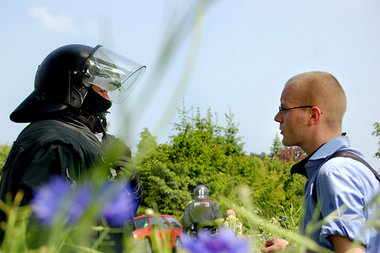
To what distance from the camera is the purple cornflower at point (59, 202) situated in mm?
472

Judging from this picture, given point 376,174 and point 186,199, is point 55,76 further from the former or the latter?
point 186,199

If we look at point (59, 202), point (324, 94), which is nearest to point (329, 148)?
point (324, 94)

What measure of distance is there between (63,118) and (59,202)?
1.78m

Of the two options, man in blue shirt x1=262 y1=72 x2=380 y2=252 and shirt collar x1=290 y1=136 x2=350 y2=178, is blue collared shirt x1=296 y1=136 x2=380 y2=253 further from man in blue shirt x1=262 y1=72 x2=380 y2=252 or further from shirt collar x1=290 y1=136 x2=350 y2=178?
shirt collar x1=290 y1=136 x2=350 y2=178

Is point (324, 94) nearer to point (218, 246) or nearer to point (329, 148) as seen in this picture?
point (329, 148)

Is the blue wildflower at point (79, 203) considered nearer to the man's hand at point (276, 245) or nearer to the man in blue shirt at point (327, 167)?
the man in blue shirt at point (327, 167)

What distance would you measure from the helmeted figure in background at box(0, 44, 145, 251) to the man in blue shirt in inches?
30.3

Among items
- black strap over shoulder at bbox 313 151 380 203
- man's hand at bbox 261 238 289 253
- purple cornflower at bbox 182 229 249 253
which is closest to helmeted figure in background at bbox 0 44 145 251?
man's hand at bbox 261 238 289 253

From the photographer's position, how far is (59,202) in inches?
20.3

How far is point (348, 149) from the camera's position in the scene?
5.24ft

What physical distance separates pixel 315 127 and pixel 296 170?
0.37 m

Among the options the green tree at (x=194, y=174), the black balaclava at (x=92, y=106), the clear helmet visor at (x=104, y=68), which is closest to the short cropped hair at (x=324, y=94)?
the clear helmet visor at (x=104, y=68)

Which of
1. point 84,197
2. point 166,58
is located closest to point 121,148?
point 166,58

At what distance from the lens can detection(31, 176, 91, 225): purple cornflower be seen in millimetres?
472
